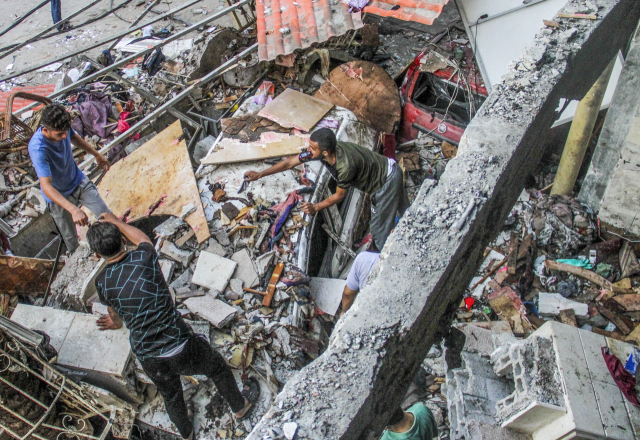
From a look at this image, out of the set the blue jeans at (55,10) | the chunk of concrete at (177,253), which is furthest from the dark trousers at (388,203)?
the blue jeans at (55,10)

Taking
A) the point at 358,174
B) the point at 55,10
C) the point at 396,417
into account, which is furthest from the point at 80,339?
the point at 55,10

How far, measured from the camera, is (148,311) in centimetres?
308

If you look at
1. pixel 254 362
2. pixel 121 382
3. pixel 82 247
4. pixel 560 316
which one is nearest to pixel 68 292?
pixel 82 247

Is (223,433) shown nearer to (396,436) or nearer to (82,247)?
(396,436)

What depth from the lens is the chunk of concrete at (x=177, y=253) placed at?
4445 mm

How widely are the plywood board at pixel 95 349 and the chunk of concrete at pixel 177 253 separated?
0.86 meters

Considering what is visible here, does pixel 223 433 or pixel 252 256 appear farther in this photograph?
pixel 252 256

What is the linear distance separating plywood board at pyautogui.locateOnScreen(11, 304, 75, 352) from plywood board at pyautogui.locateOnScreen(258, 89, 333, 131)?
10.5 feet

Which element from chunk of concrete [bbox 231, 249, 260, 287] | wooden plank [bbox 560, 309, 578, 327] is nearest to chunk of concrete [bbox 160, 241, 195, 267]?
chunk of concrete [bbox 231, 249, 260, 287]

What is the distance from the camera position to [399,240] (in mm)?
2561

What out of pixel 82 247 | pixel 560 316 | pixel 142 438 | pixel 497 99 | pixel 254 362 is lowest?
pixel 560 316

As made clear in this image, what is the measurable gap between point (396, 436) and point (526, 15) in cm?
650

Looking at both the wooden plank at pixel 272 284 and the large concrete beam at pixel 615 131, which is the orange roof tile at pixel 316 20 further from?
the wooden plank at pixel 272 284

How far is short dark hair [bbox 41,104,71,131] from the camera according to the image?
149 inches
